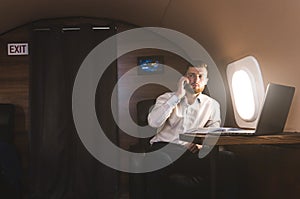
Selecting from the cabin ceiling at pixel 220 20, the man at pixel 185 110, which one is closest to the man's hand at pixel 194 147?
the man at pixel 185 110

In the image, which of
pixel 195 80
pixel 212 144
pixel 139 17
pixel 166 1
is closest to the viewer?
pixel 212 144

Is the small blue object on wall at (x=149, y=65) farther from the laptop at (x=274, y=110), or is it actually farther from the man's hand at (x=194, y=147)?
the laptop at (x=274, y=110)

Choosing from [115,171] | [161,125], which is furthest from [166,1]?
[115,171]

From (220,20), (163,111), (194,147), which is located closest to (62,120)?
(163,111)

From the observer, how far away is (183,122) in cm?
284

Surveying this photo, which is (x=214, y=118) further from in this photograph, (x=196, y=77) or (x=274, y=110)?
(x=274, y=110)

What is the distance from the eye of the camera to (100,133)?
3.73 m

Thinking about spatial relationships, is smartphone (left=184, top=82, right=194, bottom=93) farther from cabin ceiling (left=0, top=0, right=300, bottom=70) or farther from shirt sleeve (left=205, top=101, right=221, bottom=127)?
cabin ceiling (left=0, top=0, right=300, bottom=70)

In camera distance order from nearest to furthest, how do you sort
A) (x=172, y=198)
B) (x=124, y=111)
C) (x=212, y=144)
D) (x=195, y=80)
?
(x=212, y=144)
(x=172, y=198)
(x=195, y=80)
(x=124, y=111)

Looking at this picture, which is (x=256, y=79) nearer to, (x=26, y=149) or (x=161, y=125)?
(x=161, y=125)

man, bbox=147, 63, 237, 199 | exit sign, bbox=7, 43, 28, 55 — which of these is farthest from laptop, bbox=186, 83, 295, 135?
exit sign, bbox=7, 43, 28, 55

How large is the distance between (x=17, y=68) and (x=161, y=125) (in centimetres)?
190

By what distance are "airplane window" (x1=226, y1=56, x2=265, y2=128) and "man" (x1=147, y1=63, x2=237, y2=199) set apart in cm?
21

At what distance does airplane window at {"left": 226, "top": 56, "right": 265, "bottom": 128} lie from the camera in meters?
2.51
